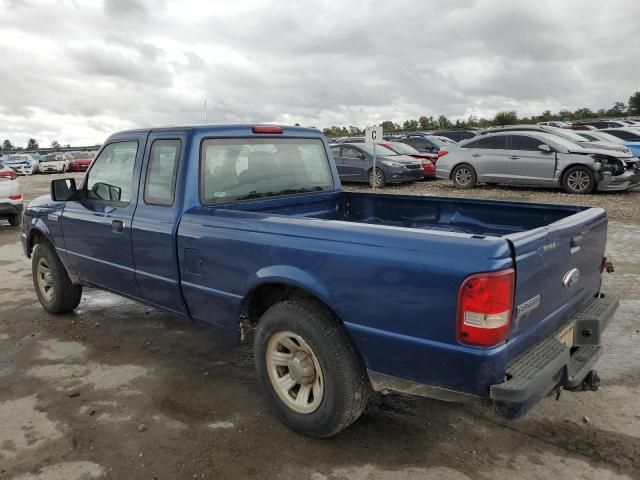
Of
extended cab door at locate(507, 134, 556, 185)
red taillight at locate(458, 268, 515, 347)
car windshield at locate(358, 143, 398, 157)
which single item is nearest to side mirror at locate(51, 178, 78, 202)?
red taillight at locate(458, 268, 515, 347)

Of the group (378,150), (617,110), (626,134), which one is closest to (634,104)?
(617,110)

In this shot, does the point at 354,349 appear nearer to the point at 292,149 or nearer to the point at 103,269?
the point at 292,149

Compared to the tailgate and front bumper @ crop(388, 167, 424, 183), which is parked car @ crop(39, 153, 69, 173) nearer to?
front bumper @ crop(388, 167, 424, 183)

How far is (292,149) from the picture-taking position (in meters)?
4.32

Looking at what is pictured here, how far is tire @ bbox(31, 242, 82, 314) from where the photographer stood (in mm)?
5191

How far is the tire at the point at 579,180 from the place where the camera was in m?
12.6

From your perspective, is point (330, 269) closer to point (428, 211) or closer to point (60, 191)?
point (428, 211)

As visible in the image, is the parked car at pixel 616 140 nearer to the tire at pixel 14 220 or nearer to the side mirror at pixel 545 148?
the side mirror at pixel 545 148

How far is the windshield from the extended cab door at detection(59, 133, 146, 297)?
0.69m

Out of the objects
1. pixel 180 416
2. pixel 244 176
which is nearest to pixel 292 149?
pixel 244 176

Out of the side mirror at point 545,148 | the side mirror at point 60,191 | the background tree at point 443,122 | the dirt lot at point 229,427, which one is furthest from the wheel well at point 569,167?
the background tree at point 443,122

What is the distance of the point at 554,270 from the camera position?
270cm

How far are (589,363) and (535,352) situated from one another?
0.51 meters

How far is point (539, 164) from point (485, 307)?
12178 millimetres
